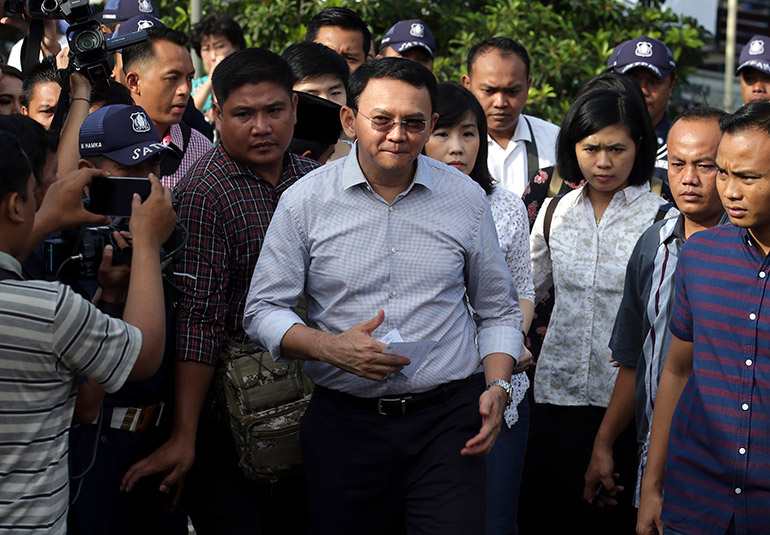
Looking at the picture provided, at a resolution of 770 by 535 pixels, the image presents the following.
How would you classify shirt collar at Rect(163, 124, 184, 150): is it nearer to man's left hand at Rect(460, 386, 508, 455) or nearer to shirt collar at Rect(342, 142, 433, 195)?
shirt collar at Rect(342, 142, 433, 195)

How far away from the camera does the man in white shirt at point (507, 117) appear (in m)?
5.64

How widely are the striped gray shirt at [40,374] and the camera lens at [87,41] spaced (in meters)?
1.47

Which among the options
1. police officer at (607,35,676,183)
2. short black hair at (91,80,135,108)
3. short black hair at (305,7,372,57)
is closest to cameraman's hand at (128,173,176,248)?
short black hair at (91,80,135,108)

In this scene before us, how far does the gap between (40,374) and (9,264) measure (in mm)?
304

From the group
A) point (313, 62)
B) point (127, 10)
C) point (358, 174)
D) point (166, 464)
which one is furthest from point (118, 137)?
point (127, 10)

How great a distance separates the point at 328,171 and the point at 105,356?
115cm

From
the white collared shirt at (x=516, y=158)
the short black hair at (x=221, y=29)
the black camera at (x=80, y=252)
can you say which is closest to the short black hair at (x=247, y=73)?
the black camera at (x=80, y=252)

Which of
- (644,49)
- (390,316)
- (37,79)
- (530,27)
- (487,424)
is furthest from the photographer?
(530,27)

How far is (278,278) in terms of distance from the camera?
336 cm

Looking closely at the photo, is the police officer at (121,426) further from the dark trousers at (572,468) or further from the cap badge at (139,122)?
the dark trousers at (572,468)

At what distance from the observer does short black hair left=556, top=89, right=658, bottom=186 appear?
4.63 m

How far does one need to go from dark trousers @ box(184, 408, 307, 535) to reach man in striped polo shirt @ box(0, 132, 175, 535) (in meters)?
1.08

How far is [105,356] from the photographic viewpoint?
105 inches

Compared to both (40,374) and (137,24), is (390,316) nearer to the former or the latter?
(40,374)
